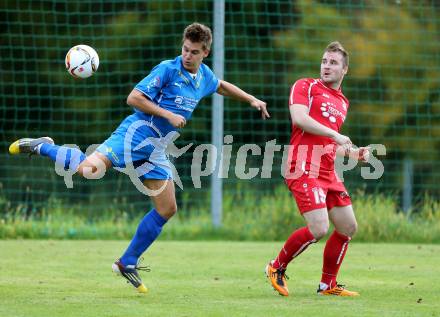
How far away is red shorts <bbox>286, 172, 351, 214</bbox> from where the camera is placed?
23.1ft

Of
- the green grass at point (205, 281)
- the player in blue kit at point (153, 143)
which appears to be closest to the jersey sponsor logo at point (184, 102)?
the player in blue kit at point (153, 143)

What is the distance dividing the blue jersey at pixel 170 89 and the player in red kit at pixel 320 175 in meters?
0.76

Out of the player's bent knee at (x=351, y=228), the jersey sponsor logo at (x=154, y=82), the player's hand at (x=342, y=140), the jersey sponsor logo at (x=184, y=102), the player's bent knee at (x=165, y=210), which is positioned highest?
the jersey sponsor logo at (x=154, y=82)

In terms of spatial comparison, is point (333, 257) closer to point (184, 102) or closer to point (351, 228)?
point (351, 228)

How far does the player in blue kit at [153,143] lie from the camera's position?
7.14 metres

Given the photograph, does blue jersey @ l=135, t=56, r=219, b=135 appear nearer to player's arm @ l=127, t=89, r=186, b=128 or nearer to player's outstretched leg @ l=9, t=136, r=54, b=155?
player's arm @ l=127, t=89, r=186, b=128

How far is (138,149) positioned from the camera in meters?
7.22

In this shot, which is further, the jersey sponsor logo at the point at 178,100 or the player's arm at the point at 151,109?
the jersey sponsor logo at the point at 178,100

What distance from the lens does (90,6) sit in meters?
15.4

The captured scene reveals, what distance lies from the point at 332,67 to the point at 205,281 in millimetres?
2035

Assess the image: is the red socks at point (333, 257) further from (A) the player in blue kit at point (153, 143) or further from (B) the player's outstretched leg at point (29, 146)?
(B) the player's outstretched leg at point (29, 146)

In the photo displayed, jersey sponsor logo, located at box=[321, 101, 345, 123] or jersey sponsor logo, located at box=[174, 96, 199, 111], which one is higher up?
jersey sponsor logo, located at box=[174, 96, 199, 111]

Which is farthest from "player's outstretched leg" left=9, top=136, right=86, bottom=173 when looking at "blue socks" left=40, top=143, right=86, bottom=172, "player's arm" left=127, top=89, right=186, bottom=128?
"player's arm" left=127, top=89, right=186, bottom=128

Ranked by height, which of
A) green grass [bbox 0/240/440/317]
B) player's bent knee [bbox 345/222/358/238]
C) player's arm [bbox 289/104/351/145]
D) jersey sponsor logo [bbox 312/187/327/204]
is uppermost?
player's arm [bbox 289/104/351/145]
